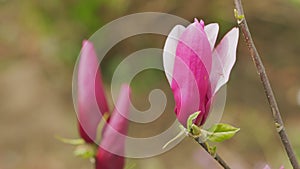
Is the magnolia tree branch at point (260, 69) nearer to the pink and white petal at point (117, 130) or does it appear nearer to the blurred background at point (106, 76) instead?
the pink and white petal at point (117, 130)

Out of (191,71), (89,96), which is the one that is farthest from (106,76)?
(191,71)

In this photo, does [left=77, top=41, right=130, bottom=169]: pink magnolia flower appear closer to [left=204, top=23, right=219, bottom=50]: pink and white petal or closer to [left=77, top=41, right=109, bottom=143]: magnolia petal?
[left=77, top=41, right=109, bottom=143]: magnolia petal

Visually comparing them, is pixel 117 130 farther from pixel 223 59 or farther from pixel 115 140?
pixel 223 59

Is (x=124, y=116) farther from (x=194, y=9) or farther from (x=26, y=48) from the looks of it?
(x=26, y=48)

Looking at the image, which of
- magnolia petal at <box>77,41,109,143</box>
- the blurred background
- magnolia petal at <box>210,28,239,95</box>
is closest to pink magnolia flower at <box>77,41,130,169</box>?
magnolia petal at <box>77,41,109,143</box>

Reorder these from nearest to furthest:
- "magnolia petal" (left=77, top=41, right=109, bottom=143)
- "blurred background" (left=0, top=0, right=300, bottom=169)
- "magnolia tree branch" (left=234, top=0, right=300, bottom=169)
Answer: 1. "magnolia tree branch" (left=234, top=0, right=300, bottom=169)
2. "magnolia petal" (left=77, top=41, right=109, bottom=143)
3. "blurred background" (left=0, top=0, right=300, bottom=169)

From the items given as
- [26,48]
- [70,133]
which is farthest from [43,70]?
[70,133]
